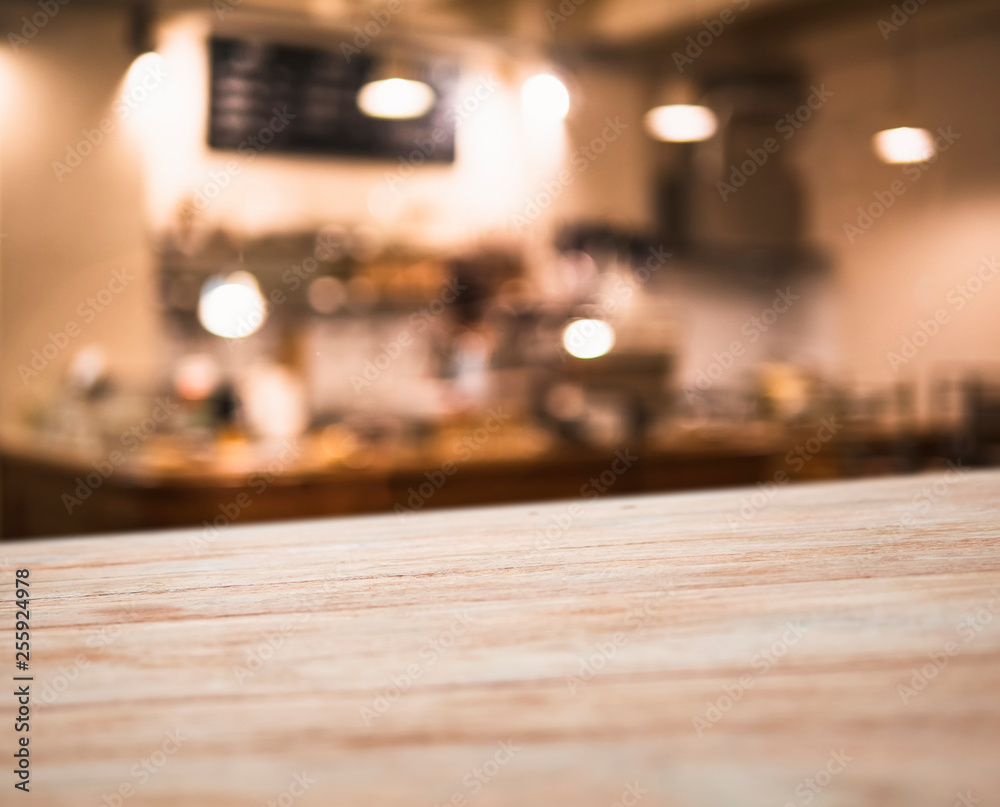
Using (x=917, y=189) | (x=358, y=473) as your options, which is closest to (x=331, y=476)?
(x=358, y=473)

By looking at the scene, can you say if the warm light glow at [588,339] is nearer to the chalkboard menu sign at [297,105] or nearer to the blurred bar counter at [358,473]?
the blurred bar counter at [358,473]

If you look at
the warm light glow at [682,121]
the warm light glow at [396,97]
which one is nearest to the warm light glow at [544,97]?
the warm light glow at [682,121]

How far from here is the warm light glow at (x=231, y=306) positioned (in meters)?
4.80

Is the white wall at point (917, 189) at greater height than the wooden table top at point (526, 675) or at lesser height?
greater

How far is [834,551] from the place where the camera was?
0.64 metres

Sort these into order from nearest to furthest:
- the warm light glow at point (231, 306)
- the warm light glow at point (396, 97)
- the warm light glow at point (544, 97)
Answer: the warm light glow at point (396, 97), the warm light glow at point (231, 306), the warm light glow at point (544, 97)

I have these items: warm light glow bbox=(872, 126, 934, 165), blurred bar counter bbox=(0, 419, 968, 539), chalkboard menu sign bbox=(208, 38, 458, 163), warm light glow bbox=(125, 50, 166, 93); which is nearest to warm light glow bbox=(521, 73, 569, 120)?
chalkboard menu sign bbox=(208, 38, 458, 163)

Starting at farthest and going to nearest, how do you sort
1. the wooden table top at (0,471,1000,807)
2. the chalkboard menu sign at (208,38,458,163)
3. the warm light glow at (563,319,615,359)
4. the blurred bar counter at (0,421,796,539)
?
1. the chalkboard menu sign at (208,38,458,163)
2. the warm light glow at (563,319,615,359)
3. the blurred bar counter at (0,421,796,539)
4. the wooden table top at (0,471,1000,807)

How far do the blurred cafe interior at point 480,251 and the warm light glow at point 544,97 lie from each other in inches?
0.7

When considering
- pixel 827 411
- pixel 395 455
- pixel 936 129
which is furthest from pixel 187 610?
pixel 936 129

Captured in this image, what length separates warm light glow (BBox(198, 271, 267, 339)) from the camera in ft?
15.8

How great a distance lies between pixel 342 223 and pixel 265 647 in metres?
5.09

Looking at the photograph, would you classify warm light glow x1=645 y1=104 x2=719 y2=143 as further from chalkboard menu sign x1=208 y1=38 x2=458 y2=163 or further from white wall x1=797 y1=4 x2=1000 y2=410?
chalkboard menu sign x1=208 y1=38 x2=458 y2=163

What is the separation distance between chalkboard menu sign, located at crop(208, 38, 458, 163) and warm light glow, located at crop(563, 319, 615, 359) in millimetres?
1733
